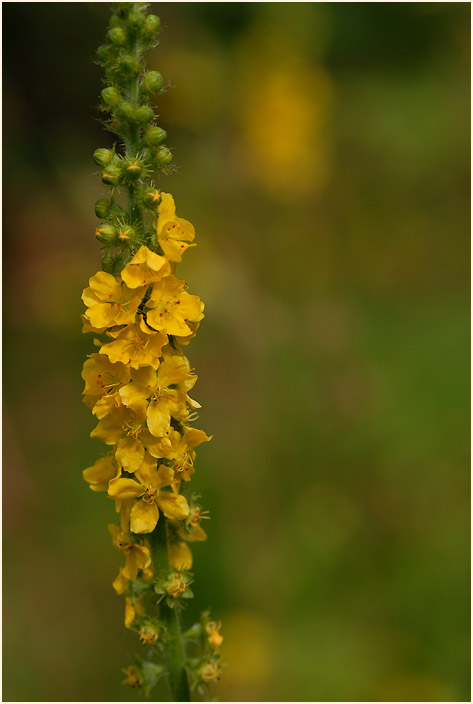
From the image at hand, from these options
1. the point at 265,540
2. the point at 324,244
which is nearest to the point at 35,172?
the point at 324,244

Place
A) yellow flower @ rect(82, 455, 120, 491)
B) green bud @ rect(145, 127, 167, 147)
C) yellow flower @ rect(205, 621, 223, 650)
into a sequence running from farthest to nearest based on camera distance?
yellow flower @ rect(205, 621, 223, 650) → yellow flower @ rect(82, 455, 120, 491) → green bud @ rect(145, 127, 167, 147)

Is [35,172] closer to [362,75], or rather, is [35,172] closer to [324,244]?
[324,244]

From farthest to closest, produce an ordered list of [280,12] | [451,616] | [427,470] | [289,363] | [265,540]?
[280,12] < [289,363] < [427,470] < [265,540] < [451,616]

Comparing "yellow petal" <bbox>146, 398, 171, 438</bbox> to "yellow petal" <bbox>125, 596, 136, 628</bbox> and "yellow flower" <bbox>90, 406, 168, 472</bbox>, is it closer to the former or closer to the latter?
"yellow flower" <bbox>90, 406, 168, 472</bbox>

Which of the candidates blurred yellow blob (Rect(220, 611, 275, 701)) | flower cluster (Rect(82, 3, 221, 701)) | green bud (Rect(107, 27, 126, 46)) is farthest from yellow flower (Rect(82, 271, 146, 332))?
blurred yellow blob (Rect(220, 611, 275, 701))

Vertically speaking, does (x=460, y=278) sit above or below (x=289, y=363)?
above

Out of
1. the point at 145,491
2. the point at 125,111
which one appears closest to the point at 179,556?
the point at 145,491

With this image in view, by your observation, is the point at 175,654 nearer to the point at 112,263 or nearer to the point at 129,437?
the point at 129,437
